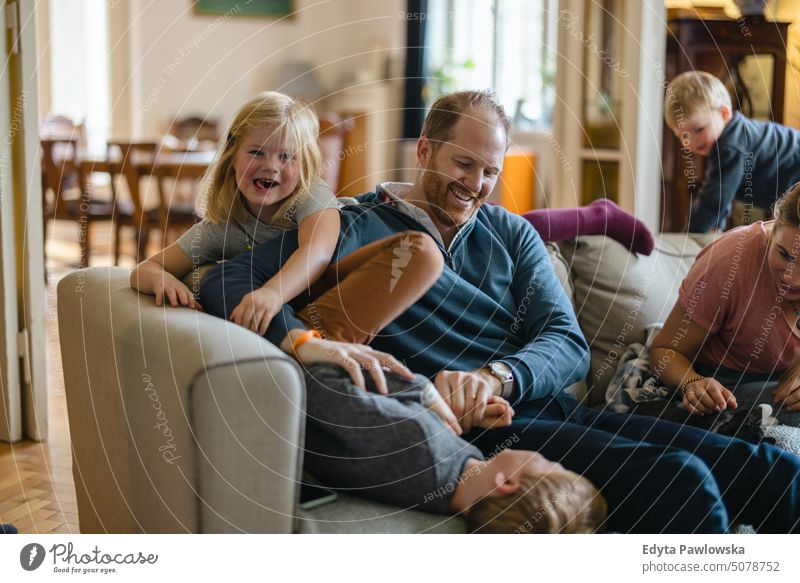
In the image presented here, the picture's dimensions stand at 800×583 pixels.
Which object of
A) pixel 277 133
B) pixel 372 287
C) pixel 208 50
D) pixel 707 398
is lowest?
pixel 707 398

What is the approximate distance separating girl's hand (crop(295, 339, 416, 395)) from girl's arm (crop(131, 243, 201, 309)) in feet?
0.80

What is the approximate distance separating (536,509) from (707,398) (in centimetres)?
46

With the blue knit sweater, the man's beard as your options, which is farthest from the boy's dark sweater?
the man's beard

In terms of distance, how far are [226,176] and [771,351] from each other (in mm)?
1030

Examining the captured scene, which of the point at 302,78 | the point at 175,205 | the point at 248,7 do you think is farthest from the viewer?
→ the point at 302,78

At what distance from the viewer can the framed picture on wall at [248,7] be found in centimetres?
711

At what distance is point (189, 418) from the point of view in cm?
122

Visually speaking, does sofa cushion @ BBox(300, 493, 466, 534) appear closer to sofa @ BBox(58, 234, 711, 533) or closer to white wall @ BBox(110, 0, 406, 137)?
sofa @ BBox(58, 234, 711, 533)

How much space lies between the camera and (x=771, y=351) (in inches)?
65.8

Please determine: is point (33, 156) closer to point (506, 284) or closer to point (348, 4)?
point (506, 284)

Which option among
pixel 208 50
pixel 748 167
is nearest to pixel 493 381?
pixel 748 167

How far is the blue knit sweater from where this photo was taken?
4.94 ft

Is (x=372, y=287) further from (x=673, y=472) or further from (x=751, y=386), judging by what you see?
(x=751, y=386)
